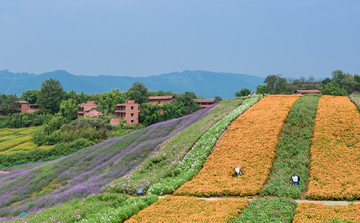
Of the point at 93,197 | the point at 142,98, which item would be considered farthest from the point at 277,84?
the point at 93,197

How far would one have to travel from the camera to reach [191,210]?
1436cm

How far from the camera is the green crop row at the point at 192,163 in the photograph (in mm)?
18312

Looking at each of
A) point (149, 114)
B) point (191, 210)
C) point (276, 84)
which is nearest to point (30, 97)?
point (149, 114)

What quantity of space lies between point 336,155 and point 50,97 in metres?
91.0

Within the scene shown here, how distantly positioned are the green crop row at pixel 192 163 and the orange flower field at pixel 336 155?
25.3 ft

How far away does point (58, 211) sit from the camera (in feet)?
53.1

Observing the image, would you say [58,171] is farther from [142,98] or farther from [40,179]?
[142,98]

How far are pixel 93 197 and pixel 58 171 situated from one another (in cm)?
1523

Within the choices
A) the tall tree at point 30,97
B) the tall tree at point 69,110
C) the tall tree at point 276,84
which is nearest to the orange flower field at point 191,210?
the tall tree at point 69,110

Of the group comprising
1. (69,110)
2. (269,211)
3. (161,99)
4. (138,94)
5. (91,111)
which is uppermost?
(138,94)

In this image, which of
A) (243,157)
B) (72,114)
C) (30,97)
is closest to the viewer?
(243,157)

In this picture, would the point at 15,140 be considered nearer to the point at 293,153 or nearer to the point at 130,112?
the point at 130,112

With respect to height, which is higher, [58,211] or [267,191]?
[267,191]

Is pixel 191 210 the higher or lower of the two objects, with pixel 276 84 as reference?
lower
